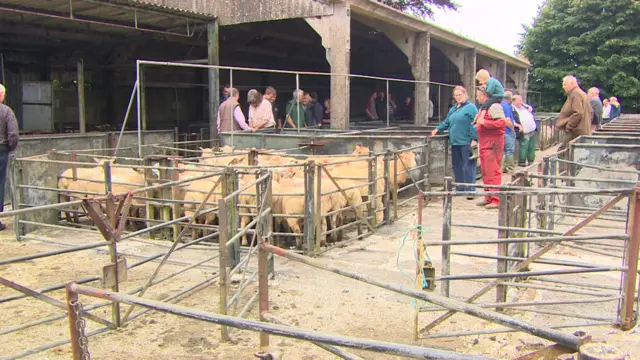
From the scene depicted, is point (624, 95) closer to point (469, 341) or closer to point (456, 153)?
point (456, 153)

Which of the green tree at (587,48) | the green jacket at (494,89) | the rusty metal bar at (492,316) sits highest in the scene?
the green tree at (587,48)

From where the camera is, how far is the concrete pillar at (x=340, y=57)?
12359mm

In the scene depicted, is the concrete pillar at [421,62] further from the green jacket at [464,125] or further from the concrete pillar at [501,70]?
the concrete pillar at [501,70]

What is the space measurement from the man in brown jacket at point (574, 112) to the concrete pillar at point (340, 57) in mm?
4466

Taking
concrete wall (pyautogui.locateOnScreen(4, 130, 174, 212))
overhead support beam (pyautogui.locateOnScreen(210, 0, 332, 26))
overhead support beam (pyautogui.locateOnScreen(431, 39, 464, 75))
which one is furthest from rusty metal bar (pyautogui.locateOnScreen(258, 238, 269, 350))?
overhead support beam (pyautogui.locateOnScreen(431, 39, 464, 75))

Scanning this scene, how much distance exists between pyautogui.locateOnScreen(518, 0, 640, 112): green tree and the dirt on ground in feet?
98.1

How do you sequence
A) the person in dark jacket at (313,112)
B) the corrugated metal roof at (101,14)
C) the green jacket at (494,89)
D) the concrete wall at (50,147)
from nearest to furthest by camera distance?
the concrete wall at (50,147) < the green jacket at (494,89) < the corrugated metal roof at (101,14) < the person in dark jacket at (313,112)

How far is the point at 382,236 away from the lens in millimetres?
7602

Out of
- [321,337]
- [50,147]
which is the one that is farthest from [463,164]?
[321,337]

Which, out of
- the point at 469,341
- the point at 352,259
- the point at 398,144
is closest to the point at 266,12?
the point at 398,144

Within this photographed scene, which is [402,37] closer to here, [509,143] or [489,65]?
[509,143]

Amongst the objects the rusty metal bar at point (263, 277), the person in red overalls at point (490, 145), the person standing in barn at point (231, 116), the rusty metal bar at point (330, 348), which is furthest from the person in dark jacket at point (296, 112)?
the rusty metal bar at point (330, 348)

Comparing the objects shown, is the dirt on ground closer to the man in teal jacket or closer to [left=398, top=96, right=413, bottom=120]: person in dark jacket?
the man in teal jacket

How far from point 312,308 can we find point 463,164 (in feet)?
17.9
